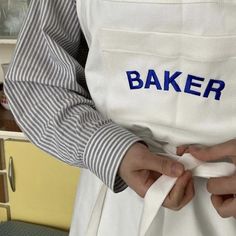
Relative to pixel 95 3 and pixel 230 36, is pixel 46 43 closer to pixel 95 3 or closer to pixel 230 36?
pixel 95 3

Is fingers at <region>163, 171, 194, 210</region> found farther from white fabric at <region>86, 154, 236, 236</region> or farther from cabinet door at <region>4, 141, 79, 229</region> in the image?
cabinet door at <region>4, 141, 79, 229</region>

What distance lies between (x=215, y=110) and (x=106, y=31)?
0.50 ft

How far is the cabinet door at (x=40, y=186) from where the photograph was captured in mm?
1188

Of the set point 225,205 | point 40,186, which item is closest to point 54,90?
point 225,205

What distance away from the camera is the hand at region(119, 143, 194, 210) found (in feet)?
1.55

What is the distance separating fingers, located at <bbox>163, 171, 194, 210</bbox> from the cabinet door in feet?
2.35

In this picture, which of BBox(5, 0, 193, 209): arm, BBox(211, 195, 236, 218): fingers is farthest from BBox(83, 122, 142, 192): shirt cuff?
BBox(211, 195, 236, 218): fingers

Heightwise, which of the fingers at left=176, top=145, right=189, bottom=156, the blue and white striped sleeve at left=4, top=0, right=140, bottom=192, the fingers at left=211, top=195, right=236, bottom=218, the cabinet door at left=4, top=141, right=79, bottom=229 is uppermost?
the blue and white striped sleeve at left=4, top=0, right=140, bottom=192

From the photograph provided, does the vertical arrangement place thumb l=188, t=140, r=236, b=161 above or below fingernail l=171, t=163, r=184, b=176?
above

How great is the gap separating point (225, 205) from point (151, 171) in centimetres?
9

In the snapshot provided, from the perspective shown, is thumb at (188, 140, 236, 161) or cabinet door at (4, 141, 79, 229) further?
cabinet door at (4, 141, 79, 229)

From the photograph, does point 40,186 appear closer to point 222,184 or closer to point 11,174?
point 11,174

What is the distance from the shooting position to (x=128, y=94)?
0.52 metres

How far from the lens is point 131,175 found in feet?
1.59
